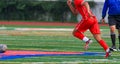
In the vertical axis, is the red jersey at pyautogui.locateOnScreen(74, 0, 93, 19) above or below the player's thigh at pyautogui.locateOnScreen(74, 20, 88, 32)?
above

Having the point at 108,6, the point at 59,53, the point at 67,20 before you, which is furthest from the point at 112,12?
the point at 67,20

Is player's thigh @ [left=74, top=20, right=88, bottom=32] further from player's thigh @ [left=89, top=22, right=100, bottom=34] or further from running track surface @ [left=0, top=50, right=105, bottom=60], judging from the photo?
running track surface @ [left=0, top=50, right=105, bottom=60]

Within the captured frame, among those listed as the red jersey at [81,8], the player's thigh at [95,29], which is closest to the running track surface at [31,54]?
the player's thigh at [95,29]

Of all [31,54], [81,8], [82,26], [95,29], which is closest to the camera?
[31,54]

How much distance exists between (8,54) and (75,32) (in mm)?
2030

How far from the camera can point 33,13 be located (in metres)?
40.6


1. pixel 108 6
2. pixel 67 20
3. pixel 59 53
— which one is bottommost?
pixel 67 20

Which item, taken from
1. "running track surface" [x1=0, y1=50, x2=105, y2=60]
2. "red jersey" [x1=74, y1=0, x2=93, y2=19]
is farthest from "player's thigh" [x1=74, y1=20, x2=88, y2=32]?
"running track surface" [x1=0, y1=50, x2=105, y2=60]

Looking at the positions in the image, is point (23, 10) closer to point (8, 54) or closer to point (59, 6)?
point (59, 6)

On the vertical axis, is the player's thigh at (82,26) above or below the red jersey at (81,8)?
below

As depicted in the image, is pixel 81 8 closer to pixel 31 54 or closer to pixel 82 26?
pixel 82 26

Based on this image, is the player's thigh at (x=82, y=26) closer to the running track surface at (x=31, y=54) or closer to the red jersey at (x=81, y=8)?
the red jersey at (x=81, y=8)

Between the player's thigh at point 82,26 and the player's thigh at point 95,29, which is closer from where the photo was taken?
the player's thigh at point 95,29

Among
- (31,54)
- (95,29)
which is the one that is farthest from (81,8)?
(31,54)
